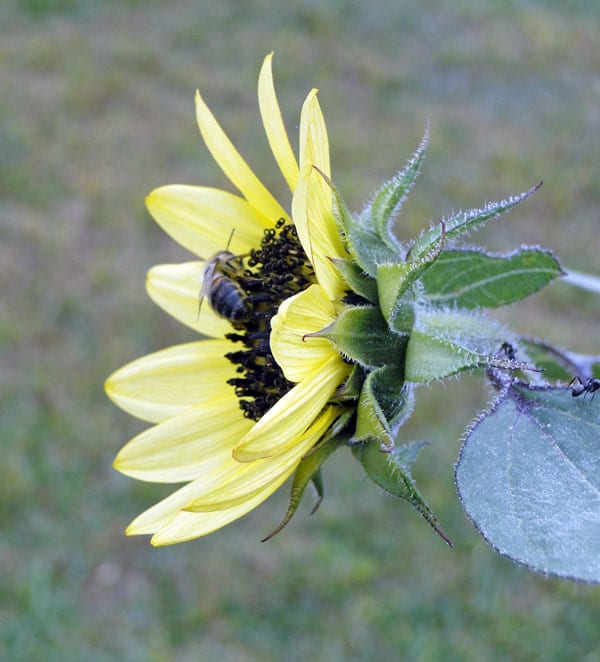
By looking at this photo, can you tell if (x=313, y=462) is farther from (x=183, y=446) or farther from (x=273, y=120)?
(x=273, y=120)

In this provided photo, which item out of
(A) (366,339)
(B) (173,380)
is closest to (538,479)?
(A) (366,339)

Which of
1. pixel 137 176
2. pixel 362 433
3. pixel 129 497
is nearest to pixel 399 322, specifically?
pixel 362 433

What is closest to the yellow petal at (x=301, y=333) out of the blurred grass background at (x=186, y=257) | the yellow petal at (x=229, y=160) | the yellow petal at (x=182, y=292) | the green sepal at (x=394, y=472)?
the green sepal at (x=394, y=472)

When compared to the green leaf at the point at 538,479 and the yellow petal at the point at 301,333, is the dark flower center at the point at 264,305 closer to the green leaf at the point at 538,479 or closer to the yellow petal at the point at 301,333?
the yellow petal at the point at 301,333

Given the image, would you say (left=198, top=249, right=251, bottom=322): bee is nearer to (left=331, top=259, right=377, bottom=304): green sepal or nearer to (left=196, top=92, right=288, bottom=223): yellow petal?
(left=196, top=92, right=288, bottom=223): yellow petal

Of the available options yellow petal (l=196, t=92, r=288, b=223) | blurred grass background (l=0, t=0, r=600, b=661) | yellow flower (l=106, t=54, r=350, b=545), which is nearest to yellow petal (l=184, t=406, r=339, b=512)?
yellow flower (l=106, t=54, r=350, b=545)

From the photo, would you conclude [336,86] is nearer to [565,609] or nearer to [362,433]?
[565,609]
